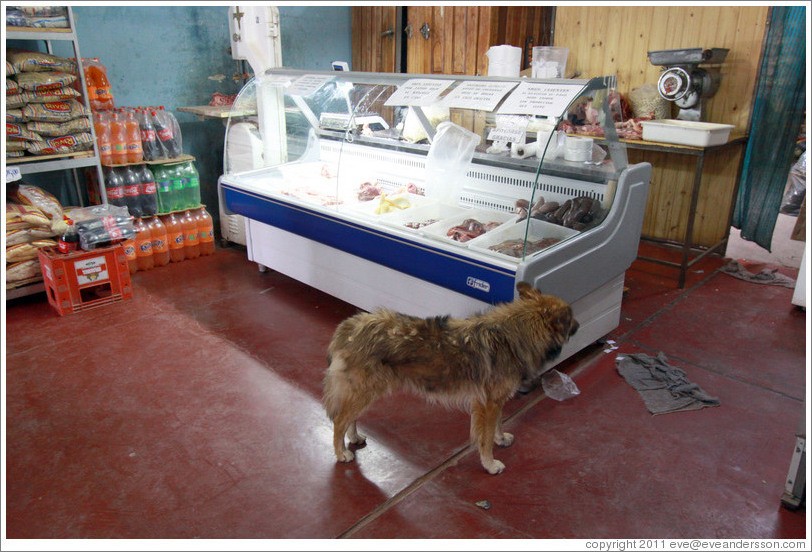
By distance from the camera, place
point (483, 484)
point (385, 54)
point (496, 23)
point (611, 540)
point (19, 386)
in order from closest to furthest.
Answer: point (611, 540), point (483, 484), point (19, 386), point (496, 23), point (385, 54)

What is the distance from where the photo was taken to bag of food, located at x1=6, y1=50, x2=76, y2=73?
4.33 metres

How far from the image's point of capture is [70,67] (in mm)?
4613

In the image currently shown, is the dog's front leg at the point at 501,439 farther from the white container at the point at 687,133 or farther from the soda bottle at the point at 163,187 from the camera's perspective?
the soda bottle at the point at 163,187

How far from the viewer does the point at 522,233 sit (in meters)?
3.40

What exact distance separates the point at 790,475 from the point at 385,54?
20.6 feet

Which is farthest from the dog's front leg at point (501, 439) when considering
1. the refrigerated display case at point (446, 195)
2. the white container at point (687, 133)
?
the white container at point (687, 133)

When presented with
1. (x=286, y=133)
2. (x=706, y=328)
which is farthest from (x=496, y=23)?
(x=706, y=328)

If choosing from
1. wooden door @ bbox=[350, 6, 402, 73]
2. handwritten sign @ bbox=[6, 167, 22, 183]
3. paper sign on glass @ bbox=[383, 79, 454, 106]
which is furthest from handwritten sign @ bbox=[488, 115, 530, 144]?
wooden door @ bbox=[350, 6, 402, 73]

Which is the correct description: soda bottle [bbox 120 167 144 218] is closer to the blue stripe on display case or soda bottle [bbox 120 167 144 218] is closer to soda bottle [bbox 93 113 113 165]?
soda bottle [bbox 93 113 113 165]

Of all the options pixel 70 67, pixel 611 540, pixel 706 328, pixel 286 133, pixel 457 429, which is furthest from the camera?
pixel 286 133

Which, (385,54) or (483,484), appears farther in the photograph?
(385,54)

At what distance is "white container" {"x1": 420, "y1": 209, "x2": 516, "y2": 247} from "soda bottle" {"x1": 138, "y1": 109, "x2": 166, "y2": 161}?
10.1ft

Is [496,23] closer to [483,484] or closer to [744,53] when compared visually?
[744,53]

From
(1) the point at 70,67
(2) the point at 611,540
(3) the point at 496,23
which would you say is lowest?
(2) the point at 611,540
